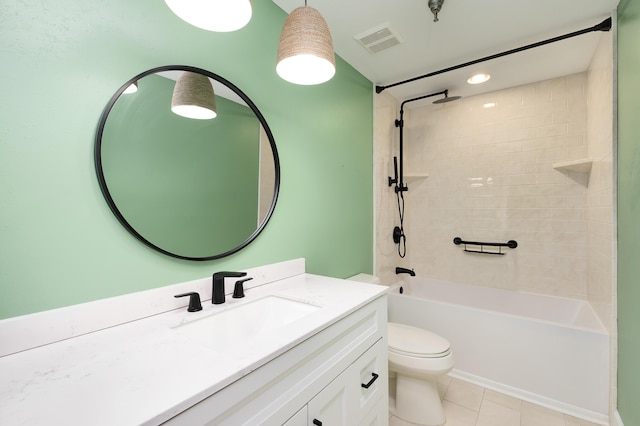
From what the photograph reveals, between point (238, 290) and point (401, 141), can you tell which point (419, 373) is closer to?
point (238, 290)

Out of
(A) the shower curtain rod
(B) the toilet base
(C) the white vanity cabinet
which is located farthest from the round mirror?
(A) the shower curtain rod

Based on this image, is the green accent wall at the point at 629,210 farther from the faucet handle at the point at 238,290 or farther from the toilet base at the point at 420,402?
the faucet handle at the point at 238,290

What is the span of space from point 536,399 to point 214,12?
278 centimetres

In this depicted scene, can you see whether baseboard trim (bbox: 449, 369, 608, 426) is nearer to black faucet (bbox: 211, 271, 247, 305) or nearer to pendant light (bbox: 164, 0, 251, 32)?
black faucet (bbox: 211, 271, 247, 305)

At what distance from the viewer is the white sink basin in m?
0.97

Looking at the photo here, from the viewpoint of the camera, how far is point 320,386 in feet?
2.94

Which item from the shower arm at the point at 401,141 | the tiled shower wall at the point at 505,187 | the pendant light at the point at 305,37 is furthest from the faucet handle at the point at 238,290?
the tiled shower wall at the point at 505,187

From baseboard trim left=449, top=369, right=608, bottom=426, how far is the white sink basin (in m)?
1.72

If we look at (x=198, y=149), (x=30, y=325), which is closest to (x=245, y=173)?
(x=198, y=149)

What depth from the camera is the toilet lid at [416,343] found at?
1.63 meters

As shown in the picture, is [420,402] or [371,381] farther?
[420,402]

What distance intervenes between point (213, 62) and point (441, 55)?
1.70 m

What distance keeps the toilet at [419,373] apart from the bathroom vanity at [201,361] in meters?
→ 0.39

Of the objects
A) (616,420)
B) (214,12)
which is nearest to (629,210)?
(616,420)
